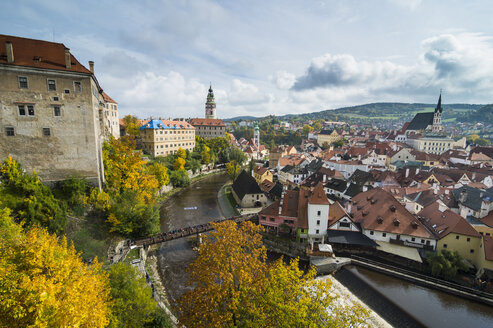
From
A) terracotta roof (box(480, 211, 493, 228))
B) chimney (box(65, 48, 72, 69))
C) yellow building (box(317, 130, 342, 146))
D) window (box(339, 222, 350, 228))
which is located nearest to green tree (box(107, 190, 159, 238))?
chimney (box(65, 48, 72, 69))

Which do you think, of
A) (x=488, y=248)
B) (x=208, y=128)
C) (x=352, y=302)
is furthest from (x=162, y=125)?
(x=488, y=248)

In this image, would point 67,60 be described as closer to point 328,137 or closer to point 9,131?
point 9,131

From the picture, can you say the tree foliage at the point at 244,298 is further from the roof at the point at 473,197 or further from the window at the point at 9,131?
the roof at the point at 473,197

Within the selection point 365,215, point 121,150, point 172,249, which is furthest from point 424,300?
point 121,150

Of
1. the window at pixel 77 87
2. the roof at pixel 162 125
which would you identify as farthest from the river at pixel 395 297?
the roof at pixel 162 125

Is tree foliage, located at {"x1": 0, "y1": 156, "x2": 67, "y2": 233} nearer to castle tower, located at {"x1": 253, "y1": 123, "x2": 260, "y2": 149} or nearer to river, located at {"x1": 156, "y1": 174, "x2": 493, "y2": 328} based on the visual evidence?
river, located at {"x1": 156, "y1": 174, "x2": 493, "y2": 328}

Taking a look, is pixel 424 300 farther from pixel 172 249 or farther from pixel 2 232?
pixel 2 232
